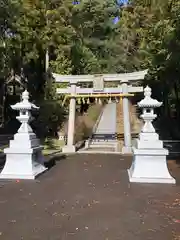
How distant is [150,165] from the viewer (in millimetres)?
8625

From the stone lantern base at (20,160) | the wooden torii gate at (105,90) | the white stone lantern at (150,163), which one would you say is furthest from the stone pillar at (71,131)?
the white stone lantern at (150,163)

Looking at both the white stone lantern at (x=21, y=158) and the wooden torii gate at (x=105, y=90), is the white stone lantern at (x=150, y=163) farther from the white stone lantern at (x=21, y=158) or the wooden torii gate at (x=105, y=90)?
the wooden torii gate at (x=105, y=90)

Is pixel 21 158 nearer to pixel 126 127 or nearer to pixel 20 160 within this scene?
pixel 20 160

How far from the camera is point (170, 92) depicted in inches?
1040

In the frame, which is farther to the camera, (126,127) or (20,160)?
(126,127)

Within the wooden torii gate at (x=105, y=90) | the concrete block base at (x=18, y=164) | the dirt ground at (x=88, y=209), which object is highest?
the wooden torii gate at (x=105, y=90)

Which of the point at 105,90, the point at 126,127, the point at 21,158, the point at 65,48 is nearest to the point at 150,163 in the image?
the point at 21,158

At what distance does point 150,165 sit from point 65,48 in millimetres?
15259

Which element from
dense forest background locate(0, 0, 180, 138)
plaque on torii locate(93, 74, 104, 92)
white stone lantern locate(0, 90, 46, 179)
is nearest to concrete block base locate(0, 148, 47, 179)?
white stone lantern locate(0, 90, 46, 179)

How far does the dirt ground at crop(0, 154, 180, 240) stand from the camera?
4469mm

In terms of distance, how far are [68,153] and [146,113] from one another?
→ 8.10 meters

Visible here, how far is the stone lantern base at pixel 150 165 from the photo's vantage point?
8.55 meters

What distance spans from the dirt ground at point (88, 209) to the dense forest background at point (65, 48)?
558cm

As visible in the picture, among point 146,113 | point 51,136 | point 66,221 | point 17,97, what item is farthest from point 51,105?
point 66,221
